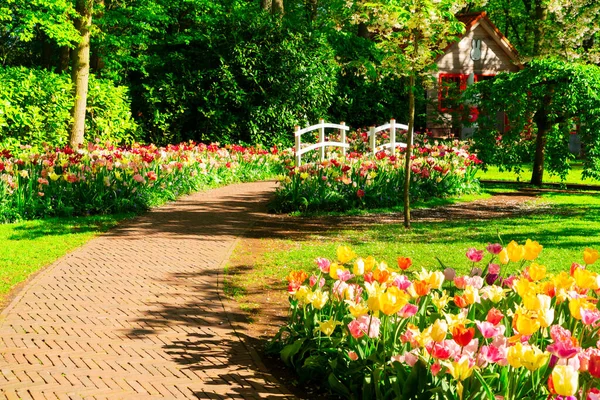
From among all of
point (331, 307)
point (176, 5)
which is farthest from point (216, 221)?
point (176, 5)

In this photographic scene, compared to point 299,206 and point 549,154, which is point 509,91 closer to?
point 549,154

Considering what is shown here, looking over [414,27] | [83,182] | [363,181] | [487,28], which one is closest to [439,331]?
[414,27]

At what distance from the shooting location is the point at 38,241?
9.53 meters

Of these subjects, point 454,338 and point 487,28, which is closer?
point 454,338

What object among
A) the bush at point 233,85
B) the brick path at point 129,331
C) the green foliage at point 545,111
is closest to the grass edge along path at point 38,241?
the brick path at point 129,331

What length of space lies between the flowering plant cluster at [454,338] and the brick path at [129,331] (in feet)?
1.48

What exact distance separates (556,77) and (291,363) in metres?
11.6

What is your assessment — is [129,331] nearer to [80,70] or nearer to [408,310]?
[408,310]

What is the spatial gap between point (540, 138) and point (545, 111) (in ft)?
2.40

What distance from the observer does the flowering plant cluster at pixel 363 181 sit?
497 inches

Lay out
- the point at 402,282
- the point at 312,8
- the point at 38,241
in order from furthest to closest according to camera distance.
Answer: the point at 312,8
the point at 38,241
the point at 402,282

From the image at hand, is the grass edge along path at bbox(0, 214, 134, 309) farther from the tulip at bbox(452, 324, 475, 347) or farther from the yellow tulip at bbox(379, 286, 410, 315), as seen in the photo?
the tulip at bbox(452, 324, 475, 347)

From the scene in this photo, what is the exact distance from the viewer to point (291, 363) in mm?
5070

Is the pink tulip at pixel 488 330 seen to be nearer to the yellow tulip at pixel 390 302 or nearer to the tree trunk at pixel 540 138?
the yellow tulip at pixel 390 302
